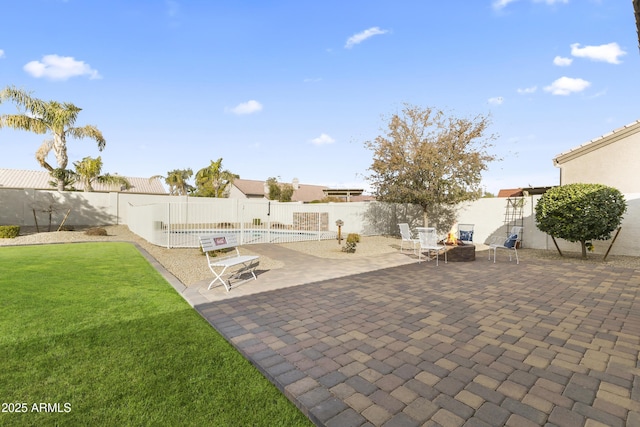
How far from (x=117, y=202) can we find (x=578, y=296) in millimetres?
25757

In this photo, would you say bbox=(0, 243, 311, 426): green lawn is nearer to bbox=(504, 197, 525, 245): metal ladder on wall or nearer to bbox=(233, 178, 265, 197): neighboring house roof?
bbox=(504, 197, 525, 245): metal ladder on wall

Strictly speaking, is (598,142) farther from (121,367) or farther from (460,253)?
(121,367)

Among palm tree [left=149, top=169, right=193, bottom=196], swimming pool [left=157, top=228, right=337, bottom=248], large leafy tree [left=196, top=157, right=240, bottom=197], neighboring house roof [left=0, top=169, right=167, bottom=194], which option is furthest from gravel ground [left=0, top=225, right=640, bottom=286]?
palm tree [left=149, top=169, right=193, bottom=196]

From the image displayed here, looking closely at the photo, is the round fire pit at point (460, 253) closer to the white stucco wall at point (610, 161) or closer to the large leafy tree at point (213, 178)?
the white stucco wall at point (610, 161)

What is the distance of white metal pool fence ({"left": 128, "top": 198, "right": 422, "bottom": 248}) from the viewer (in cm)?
1191

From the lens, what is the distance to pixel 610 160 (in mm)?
12484

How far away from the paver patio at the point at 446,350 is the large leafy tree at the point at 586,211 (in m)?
3.70

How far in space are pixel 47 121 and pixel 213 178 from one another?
60.7 feet

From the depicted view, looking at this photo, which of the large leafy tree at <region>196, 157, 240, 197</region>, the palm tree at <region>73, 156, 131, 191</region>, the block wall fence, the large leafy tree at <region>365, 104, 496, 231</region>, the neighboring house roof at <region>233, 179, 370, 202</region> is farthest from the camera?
the neighboring house roof at <region>233, 179, 370, 202</region>

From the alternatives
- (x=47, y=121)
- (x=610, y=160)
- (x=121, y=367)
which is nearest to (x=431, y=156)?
(x=610, y=160)

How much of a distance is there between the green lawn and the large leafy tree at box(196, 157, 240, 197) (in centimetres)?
3063

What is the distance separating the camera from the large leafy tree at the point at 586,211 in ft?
29.2

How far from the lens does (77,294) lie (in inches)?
208

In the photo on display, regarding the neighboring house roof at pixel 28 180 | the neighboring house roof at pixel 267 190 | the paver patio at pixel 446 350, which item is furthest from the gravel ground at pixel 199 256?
the neighboring house roof at pixel 267 190
